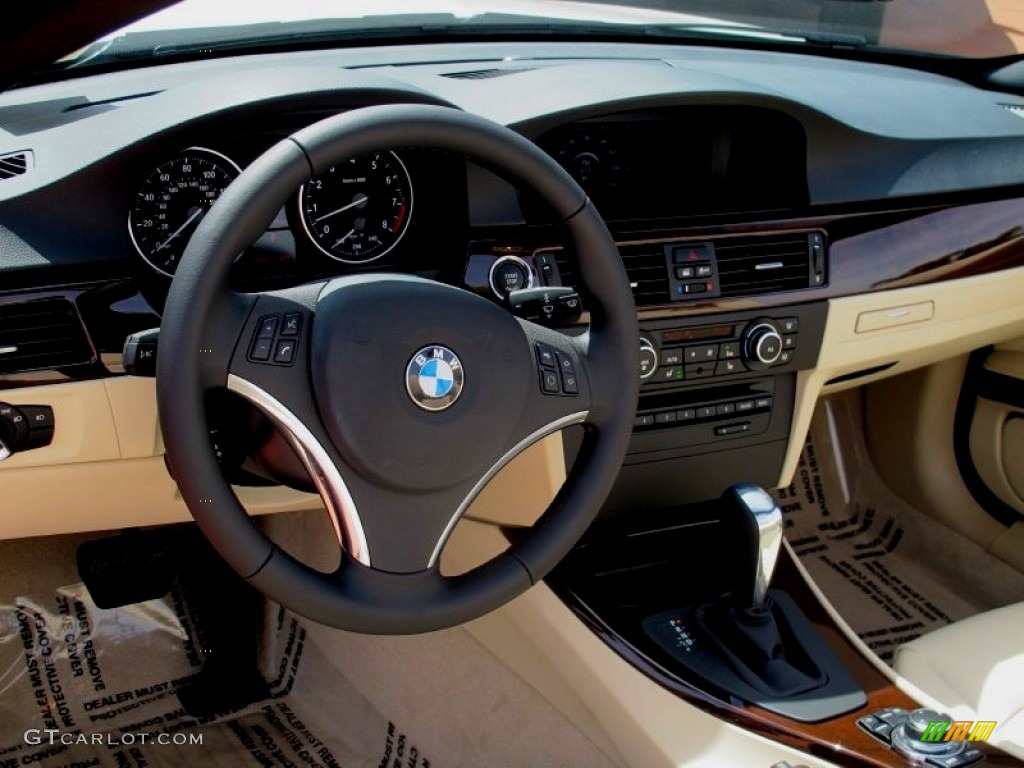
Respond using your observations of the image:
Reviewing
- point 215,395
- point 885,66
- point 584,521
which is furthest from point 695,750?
point 885,66

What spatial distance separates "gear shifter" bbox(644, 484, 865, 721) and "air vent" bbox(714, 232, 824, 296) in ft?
1.06

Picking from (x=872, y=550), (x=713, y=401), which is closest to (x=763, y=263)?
(x=713, y=401)

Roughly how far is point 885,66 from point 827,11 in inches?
6.9

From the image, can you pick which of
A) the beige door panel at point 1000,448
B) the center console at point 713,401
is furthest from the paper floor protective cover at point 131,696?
the beige door panel at point 1000,448

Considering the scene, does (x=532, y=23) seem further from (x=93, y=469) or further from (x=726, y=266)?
(x=93, y=469)

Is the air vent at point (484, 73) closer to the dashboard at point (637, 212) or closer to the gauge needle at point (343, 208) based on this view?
the dashboard at point (637, 212)

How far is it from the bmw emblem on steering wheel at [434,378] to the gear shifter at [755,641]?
25.7 inches

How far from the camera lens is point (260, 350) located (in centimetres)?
116

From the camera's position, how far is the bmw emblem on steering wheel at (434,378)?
1186mm

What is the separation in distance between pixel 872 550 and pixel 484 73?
1446 mm

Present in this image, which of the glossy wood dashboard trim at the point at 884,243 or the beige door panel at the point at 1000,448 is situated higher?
the glossy wood dashboard trim at the point at 884,243

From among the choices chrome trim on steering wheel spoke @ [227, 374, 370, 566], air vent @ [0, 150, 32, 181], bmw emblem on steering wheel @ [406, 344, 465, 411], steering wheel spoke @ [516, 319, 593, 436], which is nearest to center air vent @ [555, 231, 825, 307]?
steering wheel spoke @ [516, 319, 593, 436]

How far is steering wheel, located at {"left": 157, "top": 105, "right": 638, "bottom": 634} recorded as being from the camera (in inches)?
44.0

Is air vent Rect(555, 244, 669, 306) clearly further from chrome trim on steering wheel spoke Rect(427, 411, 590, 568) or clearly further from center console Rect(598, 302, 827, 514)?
chrome trim on steering wheel spoke Rect(427, 411, 590, 568)
